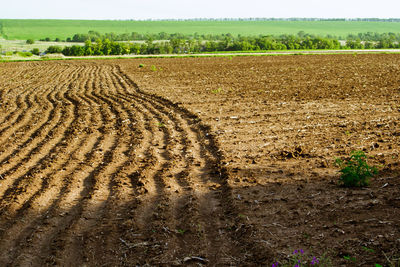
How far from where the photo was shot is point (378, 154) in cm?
771

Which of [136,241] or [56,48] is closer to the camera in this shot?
[136,241]

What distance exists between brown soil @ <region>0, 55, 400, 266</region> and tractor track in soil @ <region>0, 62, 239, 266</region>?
24 millimetres

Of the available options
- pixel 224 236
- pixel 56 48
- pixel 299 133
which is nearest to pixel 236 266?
pixel 224 236

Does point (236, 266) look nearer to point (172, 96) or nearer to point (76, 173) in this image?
point (76, 173)

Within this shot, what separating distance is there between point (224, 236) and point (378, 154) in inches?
185

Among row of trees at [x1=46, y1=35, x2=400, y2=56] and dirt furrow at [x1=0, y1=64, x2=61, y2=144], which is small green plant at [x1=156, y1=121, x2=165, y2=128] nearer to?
dirt furrow at [x1=0, y1=64, x2=61, y2=144]

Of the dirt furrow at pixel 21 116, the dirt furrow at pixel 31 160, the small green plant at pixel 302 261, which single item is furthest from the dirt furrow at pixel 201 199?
the dirt furrow at pixel 21 116

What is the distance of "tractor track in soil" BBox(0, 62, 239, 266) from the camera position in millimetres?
A: 4539

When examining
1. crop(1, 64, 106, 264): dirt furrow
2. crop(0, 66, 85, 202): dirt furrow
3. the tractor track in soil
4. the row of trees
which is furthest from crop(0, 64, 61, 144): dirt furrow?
the row of trees

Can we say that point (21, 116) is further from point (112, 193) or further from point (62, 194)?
point (112, 193)

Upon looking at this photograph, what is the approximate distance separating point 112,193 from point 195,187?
1.47 meters

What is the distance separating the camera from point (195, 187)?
643cm

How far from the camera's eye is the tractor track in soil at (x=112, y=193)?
4.54m

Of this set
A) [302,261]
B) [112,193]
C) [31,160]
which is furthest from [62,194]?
[302,261]
